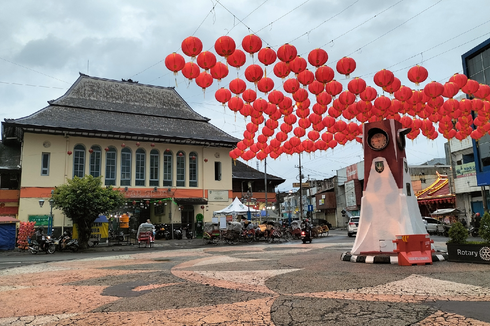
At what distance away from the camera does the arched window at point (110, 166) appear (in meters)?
29.0

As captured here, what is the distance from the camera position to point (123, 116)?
31.6 m

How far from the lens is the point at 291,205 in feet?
295

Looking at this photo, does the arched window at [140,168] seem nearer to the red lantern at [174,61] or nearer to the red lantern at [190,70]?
the red lantern at [190,70]

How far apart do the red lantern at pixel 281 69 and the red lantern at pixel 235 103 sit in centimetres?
235

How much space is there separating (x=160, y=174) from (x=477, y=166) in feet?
85.9

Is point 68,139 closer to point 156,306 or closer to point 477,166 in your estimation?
point 156,306

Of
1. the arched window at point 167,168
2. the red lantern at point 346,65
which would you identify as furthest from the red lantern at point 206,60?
the arched window at point 167,168

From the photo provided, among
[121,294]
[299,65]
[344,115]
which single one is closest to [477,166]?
[344,115]

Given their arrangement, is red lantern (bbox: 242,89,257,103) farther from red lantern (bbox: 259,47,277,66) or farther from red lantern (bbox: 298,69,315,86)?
red lantern (bbox: 259,47,277,66)

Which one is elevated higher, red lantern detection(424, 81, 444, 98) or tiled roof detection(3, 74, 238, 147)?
tiled roof detection(3, 74, 238, 147)

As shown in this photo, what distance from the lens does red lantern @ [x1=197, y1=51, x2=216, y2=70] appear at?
979 centimetres

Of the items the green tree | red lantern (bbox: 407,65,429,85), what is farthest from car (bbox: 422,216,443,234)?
the green tree

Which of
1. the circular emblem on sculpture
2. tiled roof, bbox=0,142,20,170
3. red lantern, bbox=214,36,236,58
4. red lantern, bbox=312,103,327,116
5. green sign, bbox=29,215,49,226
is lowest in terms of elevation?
the circular emblem on sculpture

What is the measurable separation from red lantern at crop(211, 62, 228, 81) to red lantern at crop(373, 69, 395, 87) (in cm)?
481
